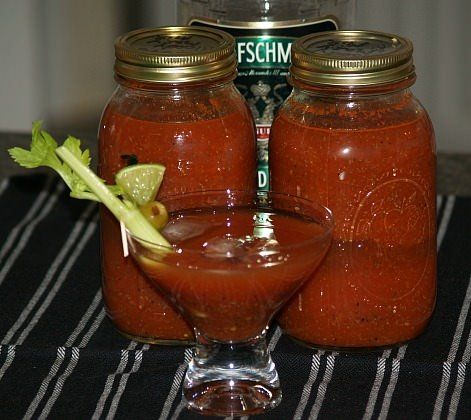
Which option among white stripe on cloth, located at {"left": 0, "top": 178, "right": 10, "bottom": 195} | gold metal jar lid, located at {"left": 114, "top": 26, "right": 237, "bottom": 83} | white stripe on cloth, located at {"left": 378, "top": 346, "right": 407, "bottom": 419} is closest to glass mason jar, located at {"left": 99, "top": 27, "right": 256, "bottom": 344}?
gold metal jar lid, located at {"left": 114, "top": 26, "right": 237, "bottom": 83}

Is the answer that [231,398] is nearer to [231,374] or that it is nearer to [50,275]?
[231,374]

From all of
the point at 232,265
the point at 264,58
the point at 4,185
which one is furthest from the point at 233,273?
the point at 4,185

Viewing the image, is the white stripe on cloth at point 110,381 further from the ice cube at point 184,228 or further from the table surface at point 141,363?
the ice cube at point 184,228

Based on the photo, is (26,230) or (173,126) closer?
(173,126)

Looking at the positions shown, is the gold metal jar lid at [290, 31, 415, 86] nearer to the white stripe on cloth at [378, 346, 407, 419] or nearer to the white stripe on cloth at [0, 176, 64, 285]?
the white stripe on cloth at [378, 346, 407, 419]

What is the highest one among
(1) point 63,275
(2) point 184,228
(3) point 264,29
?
(3) point 264,29
